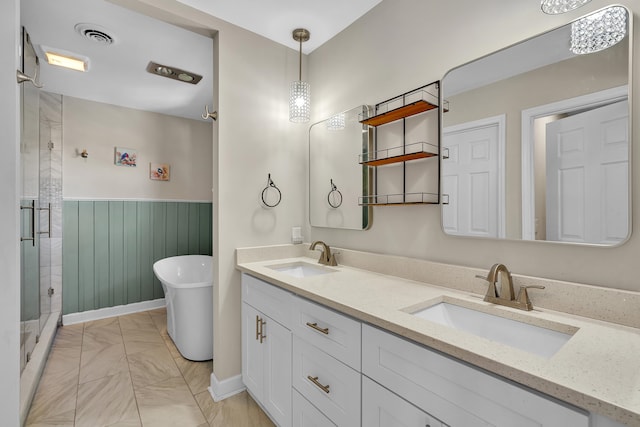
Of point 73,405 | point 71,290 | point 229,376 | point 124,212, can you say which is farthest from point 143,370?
point 124,212

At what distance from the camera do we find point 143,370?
2.34m

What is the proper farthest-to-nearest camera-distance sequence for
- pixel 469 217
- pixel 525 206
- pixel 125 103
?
pixel 125 103 < pixel 469 217 < pixel 525 206

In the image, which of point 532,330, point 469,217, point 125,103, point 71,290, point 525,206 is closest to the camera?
Result: point 532,330

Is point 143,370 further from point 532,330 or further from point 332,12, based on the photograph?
point 332,12

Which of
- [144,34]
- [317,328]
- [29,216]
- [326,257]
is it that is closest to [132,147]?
[29,216]

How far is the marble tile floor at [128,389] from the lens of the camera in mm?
1800

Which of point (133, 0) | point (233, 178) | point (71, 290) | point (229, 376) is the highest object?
point (133, 0)

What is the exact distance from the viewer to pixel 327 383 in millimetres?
1255

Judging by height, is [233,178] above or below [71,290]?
above

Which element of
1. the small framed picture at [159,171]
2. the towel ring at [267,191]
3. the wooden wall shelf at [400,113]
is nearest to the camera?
the wooden wall shelf at [400,113]

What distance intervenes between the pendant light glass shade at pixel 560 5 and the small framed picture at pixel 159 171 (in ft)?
13.0

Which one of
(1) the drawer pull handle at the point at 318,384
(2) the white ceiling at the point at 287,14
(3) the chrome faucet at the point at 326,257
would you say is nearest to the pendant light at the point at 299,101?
(2) the white ceiling at the point at 287,14

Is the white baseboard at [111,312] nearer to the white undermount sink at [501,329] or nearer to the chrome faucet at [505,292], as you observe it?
the white undermount sink at [501,329]

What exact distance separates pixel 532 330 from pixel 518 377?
46cm
